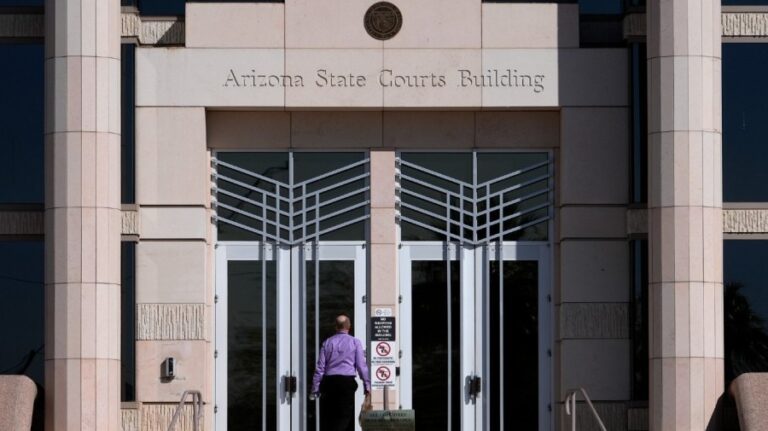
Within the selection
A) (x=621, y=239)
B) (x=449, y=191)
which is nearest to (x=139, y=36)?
(x=449, y=191)

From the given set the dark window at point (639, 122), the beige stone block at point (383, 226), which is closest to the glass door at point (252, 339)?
the beige stone block at point (383, 226)

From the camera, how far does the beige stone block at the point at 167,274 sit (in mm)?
22078

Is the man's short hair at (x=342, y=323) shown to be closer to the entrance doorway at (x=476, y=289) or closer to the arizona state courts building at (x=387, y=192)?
the arizona state courts building at (x=387, y=192)

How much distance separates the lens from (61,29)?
21344mm

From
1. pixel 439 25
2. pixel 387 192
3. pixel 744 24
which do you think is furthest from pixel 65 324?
pixel 744 24

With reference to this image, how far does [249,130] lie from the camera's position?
74.5 ft

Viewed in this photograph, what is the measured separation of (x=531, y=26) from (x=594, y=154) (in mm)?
1844

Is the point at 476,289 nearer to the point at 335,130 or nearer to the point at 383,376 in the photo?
the point at 383,376

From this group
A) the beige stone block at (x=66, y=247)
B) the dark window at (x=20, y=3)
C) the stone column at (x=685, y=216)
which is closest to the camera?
the stone column at (x=685, y=216)

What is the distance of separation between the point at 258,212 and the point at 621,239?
15.6 ft

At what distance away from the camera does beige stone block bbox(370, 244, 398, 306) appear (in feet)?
73.6

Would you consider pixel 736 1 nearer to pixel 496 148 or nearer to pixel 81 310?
pixel 496 148

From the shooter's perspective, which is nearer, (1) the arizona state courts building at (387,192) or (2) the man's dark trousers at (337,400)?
(2) the man's dark trousers at (337,400)

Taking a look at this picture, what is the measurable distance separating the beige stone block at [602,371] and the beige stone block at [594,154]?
6.28ft
